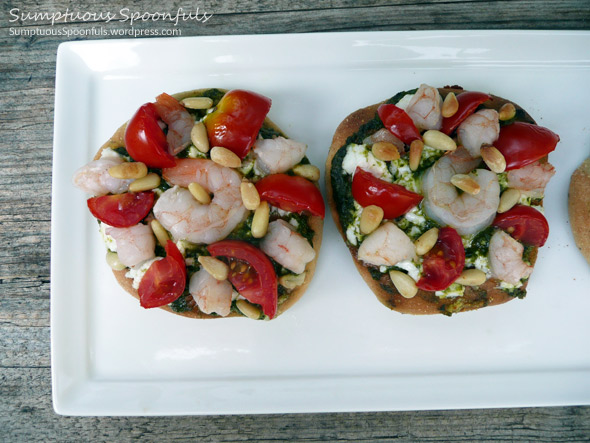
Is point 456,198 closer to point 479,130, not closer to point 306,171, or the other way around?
point 479,130

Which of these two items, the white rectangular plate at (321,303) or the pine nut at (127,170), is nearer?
the pine nut at (127,170)

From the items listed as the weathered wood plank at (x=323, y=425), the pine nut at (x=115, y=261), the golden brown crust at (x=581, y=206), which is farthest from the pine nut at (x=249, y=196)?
the golden brown crust at (x=581, y=206)

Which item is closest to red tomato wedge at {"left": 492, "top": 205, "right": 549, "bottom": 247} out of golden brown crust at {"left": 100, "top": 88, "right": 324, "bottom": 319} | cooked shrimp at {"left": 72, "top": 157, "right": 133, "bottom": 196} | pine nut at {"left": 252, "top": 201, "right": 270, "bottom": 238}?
golden brown crust at {"left": 100, "top": 88, "right": 324, "bottom": 319}

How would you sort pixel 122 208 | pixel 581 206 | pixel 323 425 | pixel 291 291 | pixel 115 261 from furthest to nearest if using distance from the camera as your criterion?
pixel 323 425, pixel 581 206, pixel 291 291, pixel 115 261, pixel 122 208

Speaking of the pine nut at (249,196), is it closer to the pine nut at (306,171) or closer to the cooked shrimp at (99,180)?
the pine nut at (306,171)

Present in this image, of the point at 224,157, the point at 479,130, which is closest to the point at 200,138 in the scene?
the point at 224,157

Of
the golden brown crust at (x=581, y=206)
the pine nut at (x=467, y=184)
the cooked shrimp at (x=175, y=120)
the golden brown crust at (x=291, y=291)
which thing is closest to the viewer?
the pine nut at (x=467, y=184)
